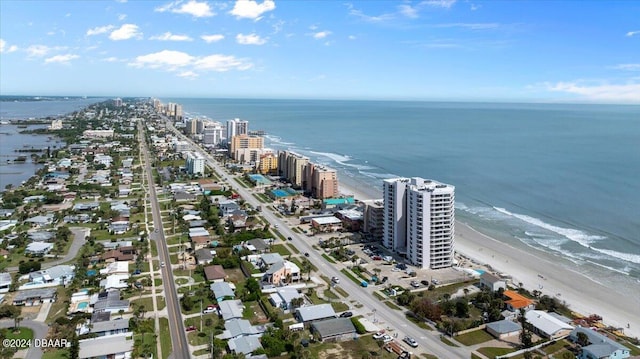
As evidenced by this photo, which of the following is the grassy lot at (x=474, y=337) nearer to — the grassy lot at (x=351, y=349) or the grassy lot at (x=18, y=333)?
the grassy lot at (x=351, y=349)

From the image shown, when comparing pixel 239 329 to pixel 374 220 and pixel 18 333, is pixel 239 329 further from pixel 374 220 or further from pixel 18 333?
pixel 374 220

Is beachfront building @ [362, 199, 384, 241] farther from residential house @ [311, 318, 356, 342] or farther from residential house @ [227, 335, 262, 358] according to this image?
residential house @ [227, 335, 262, 358]

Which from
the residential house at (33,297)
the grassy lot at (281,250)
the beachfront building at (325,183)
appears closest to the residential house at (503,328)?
the grassy lot at (281,250)

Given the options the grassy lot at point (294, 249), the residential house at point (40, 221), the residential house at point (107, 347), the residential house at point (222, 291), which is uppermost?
the residential house at point (40, 221)

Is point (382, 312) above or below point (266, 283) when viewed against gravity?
below

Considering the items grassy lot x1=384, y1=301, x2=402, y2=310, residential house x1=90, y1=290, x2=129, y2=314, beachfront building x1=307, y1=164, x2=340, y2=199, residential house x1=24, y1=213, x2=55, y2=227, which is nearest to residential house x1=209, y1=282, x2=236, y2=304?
residential house x1=90, y1=290, x2=129, y2=314

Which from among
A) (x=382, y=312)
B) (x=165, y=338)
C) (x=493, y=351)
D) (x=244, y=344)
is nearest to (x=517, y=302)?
(x=493, y=351)
